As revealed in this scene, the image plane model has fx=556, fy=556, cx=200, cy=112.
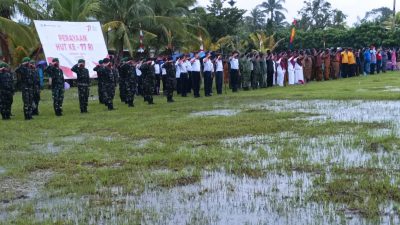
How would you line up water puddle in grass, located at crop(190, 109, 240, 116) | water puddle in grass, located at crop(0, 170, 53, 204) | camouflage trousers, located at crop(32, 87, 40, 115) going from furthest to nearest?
camouflage trousers, located at crop(32, 87, 40, 115)
water puddle in grass, located at crop(190, 109, 240, 116)
water puddle in grass, located at crop(0, 170, 53, 204)

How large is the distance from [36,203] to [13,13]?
1924 cm

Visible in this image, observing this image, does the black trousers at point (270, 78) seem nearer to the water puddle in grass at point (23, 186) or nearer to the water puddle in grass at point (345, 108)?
the water puddle in grass at point (345, 108)

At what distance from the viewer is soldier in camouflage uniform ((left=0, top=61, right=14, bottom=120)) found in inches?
556

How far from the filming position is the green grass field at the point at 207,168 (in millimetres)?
5445

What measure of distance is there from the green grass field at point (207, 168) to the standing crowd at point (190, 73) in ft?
4.91

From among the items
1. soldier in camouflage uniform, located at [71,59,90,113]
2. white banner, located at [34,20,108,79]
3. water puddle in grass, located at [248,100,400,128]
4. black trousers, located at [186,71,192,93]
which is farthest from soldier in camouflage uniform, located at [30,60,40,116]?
black trousers, located at [186,71,192,93]

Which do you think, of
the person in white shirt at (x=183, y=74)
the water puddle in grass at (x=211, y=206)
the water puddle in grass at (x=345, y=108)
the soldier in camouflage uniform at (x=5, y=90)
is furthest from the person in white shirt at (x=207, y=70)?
the water puddle in grass at (x=211, y=206)

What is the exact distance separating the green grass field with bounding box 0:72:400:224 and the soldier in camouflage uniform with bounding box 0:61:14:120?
3.68 ft

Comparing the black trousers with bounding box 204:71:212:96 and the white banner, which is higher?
the white banner

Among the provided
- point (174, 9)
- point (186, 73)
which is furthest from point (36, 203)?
point (174, 9)

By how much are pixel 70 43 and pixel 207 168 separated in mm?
11489

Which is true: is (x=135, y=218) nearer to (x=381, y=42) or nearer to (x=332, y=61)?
(x=332, y=61)

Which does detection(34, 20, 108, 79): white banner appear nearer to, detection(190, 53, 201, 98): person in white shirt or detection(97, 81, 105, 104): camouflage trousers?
detection(97, 81, 105, 104): camouflage trousers

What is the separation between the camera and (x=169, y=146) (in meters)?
9.11
